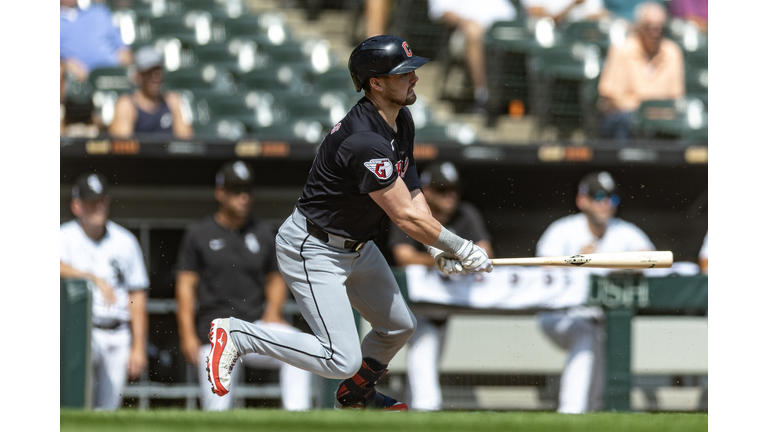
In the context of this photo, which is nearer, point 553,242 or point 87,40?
point 553,242

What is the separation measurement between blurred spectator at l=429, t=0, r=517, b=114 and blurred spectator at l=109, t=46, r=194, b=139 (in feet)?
7.46

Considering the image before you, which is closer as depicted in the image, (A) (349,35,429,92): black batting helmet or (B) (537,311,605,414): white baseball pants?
(A) (349,35,429,92): black batting helmet

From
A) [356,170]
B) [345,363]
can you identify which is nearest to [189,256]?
[345,363]

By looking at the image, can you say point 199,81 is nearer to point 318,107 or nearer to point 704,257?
point 318,107

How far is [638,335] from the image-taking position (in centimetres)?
516

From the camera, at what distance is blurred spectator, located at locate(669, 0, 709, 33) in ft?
25.6

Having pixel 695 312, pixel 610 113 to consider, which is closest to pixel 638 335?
pixel 695 312

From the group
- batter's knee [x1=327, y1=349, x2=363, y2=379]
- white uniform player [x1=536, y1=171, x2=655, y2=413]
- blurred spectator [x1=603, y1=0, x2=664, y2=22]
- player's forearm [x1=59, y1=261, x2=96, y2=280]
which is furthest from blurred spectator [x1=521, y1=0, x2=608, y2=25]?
batter's knee [x1=327, y1=349, x2=363, y2=379]

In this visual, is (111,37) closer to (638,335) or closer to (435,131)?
(435,131)

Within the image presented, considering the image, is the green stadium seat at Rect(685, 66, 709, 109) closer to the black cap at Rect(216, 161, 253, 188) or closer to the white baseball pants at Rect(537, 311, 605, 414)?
the white baseball pants at Rect(537, 311, 605, 414)

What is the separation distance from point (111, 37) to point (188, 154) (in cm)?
216

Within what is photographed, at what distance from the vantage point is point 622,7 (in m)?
7.42

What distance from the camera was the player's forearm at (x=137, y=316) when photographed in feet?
16.5

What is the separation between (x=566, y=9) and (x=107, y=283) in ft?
15.0
